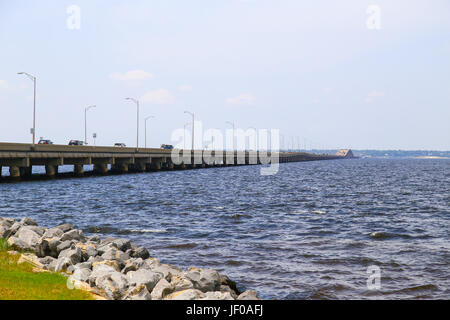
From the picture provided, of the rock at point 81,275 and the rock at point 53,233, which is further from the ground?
the rock at point 53,233

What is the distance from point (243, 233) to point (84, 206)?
49.8 feet

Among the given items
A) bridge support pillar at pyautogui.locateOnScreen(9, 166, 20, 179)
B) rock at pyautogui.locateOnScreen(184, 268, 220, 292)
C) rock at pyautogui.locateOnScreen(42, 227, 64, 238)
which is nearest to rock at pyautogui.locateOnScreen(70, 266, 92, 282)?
rock at pyautogui.locateOnScreen(184, 268, 220, 292)

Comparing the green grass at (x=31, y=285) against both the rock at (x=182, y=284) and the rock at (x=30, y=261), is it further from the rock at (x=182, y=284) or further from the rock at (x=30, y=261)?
the rock at (x=182, y=284)

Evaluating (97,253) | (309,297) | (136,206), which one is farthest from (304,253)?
(136,206)

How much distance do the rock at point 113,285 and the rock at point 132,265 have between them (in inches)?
65.3

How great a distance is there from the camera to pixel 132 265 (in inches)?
523

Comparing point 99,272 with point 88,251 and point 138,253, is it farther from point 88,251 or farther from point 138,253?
point 138,253

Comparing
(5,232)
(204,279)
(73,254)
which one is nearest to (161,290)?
(204,279)

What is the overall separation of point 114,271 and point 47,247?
14.5 ft

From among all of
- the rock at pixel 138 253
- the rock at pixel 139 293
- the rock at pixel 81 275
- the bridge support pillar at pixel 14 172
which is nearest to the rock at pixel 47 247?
the rock at pixel 138 253

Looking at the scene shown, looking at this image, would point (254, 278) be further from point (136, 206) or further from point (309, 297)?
point (136, 206)

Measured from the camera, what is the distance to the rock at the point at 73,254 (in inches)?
536

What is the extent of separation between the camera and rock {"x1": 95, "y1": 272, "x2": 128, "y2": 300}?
1070 cm
